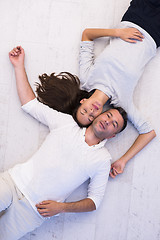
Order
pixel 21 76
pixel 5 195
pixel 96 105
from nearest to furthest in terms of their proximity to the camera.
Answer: pixel 5 195, pixel 96 105, pixel 21 76

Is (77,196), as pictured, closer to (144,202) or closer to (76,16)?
(144,202)

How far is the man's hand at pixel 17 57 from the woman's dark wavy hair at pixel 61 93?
14 centimetres

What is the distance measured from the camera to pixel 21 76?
4.65 ft

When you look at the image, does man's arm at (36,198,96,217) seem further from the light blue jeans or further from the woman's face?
the woman's face

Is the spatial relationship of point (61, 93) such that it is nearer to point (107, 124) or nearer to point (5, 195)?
point (107, 124)

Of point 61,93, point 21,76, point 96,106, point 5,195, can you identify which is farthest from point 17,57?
point 5,195

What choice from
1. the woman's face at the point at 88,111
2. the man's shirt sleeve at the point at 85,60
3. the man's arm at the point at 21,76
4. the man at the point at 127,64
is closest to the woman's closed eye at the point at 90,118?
the woman's face at the point at 88,111

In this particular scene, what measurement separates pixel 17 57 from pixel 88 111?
1.76ft

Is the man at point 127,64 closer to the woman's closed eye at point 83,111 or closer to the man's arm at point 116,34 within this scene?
the man's arm at point 116,34

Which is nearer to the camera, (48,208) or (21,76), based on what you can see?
(48,208)

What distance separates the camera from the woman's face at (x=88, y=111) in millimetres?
1304

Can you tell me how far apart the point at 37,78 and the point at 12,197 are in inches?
26.5

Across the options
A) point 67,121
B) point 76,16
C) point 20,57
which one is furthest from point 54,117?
point 76,16

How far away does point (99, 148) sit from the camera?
52.4 inches
